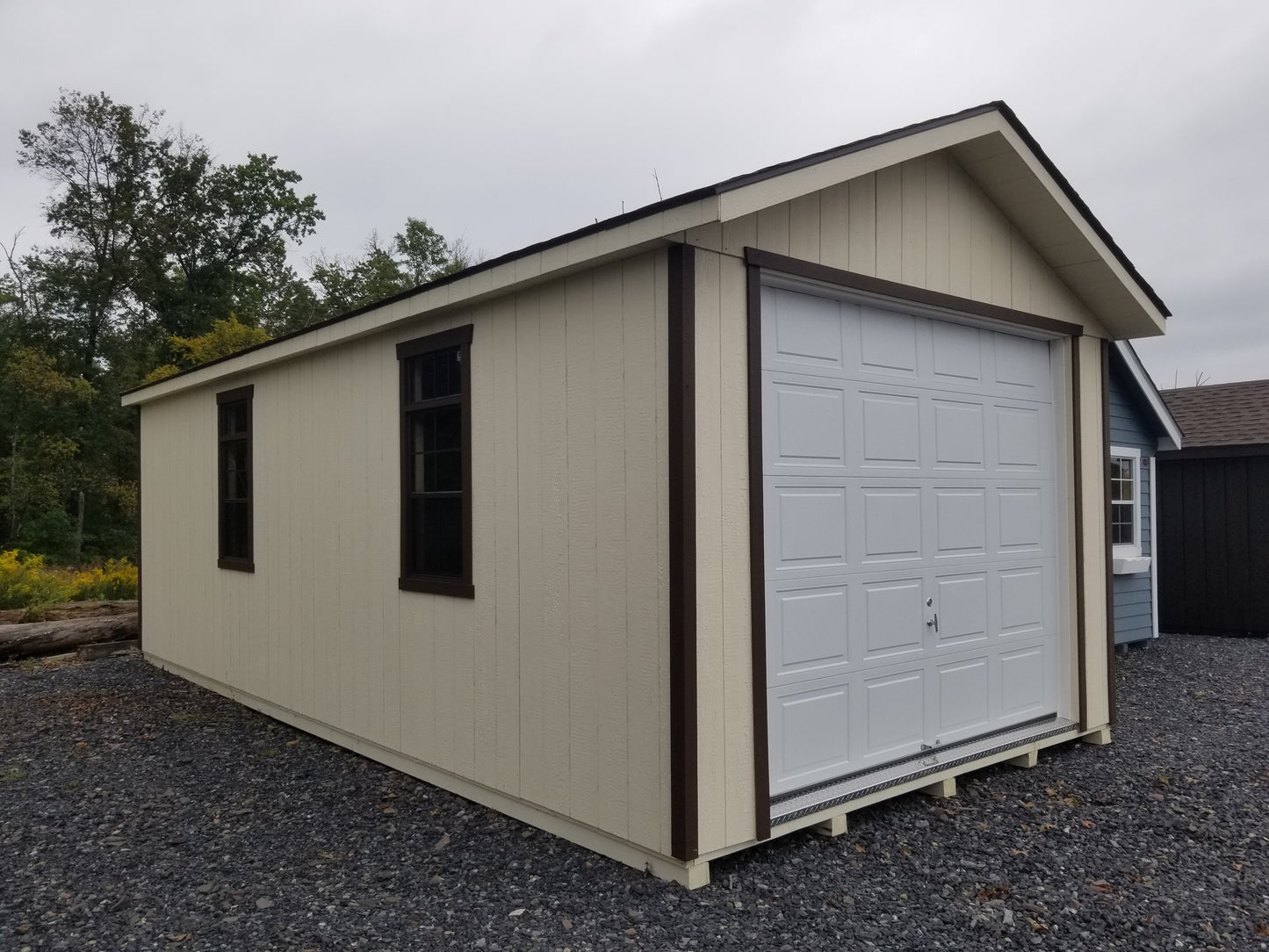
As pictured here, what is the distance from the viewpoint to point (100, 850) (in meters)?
4.33

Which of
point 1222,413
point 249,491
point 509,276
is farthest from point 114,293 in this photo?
point 1222,413

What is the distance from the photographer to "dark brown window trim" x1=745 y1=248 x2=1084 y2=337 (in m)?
4.12

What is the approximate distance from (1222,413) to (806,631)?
10.6 meters

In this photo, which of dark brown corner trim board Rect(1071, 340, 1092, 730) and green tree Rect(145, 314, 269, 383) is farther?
green tree Rect(145, 314, 269, 383)

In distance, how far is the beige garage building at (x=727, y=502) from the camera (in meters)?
3.84

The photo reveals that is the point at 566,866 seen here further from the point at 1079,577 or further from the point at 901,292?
the point at 1079,577

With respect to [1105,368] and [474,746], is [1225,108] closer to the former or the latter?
[1105,368]

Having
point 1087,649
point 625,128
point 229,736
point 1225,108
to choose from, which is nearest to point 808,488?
point 1087,649

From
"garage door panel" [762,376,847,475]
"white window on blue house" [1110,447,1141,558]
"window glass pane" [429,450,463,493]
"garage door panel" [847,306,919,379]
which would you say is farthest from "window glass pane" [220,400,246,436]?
"white window on blue house" [1110,447,1141,558]

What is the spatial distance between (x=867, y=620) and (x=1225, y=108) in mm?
13391

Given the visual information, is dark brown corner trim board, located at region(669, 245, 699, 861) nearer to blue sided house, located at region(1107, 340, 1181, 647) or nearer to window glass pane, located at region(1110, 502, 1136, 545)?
blue sided house, located at region(1107, 340, 1181, 647)

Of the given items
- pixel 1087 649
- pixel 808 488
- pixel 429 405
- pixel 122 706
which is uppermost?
pixel 429 405

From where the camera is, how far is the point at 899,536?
15.9ft

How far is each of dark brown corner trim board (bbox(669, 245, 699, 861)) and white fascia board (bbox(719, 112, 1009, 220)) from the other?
309 mm
